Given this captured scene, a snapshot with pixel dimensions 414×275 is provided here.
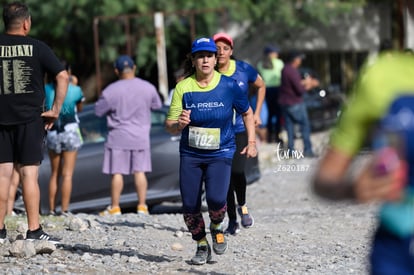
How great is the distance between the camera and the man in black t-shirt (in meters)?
8.46

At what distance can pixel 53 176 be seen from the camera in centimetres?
1192

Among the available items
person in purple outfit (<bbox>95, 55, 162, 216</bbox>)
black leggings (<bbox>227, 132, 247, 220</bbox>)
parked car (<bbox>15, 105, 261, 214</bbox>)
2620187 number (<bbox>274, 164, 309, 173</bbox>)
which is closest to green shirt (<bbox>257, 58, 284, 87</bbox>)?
2620187 number (<bbox>274, 164, 309, 173</bbox>)

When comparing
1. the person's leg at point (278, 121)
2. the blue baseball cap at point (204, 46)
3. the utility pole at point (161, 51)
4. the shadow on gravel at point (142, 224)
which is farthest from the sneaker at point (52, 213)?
the utility pole at point (161, 51)

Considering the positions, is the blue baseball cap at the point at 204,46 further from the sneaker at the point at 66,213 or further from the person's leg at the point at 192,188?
the sneaker at the point at 66,213

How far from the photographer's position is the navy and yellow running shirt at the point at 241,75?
9.61 m

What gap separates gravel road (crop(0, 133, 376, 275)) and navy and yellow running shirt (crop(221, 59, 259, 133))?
106 centimetres

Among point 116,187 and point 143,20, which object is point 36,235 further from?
point 143,20

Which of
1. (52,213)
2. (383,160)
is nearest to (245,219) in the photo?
(52,213)

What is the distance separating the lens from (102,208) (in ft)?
41.7

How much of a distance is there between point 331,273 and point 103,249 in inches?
87.4

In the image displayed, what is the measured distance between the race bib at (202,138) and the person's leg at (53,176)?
13.5 ft

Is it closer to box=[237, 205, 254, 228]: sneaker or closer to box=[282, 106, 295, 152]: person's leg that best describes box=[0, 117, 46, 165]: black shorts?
box=[237, 205, 254, 228]: sneaker

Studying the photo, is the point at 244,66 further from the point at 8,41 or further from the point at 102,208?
the point at 102,208

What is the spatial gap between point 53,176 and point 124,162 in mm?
841
